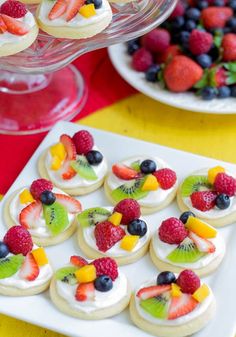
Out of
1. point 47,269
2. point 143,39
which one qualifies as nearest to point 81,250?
point 47,269

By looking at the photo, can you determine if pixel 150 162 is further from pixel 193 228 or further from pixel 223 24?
pixel 223 24

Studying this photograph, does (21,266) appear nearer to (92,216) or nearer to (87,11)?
(92,216)

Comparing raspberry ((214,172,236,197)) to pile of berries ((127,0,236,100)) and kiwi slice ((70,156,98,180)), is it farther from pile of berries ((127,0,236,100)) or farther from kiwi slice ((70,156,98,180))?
pile of berries ((127,0,236,100))

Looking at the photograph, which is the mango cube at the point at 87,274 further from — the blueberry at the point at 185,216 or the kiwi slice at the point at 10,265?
the blueberry at the point at 185,216

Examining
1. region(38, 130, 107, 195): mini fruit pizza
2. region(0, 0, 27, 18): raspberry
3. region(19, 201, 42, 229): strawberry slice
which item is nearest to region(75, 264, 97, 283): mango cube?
region(19, 201, 42, 229): strawberry slice

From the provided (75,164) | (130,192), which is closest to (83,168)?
(75,164)

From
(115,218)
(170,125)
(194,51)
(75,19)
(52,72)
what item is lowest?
(170,125)
